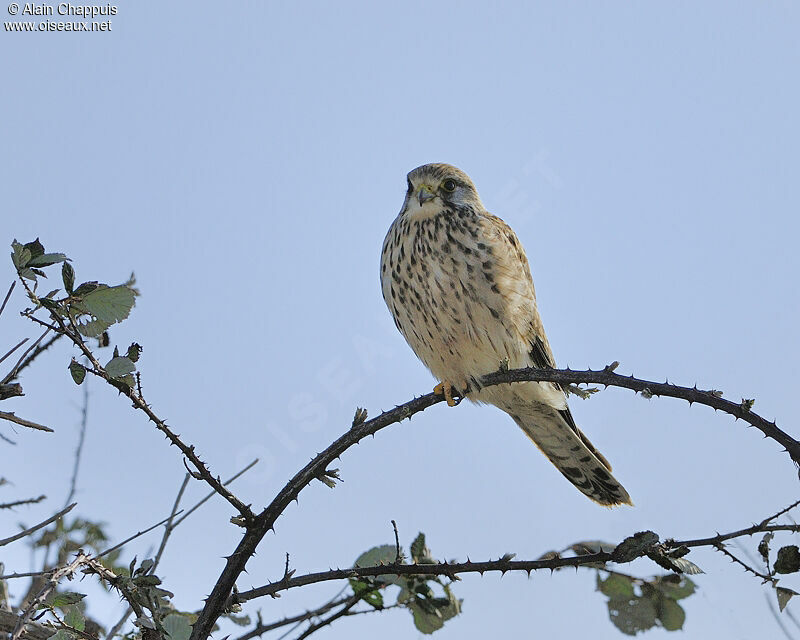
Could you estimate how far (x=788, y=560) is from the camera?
2.03 m

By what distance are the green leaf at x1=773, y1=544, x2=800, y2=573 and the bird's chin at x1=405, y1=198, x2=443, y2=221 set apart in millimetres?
2296

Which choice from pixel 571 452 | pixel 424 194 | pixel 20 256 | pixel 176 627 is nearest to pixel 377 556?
pixel 176 627

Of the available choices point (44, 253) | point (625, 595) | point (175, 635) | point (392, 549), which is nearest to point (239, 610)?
point (175, 635)

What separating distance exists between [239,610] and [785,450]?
139cm

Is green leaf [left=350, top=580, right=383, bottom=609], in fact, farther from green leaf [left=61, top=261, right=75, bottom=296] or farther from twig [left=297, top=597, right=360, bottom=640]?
green leaf [left=61, top=261, right=75, bottom=296]

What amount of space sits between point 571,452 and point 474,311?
3.14 ft

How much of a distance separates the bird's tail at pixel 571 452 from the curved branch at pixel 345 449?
1.47 m

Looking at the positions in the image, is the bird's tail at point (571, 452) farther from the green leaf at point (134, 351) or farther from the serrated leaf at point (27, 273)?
the serrated leaf at point (27, 273)

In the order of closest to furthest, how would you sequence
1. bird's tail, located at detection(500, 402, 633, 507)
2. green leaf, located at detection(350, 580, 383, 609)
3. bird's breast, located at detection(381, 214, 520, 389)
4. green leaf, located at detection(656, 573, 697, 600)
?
1. green leaf, located at detection(350, 580, 383, 609)
2. green leaf, located at detection(656, 573, 697, 600)
3. bird's breast, located at detection(381, 214, 520, 389)
4. bird's tail, located at detection(500, 402, 633, 507)

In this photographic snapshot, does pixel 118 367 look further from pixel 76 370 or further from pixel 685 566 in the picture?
pixel 685 566

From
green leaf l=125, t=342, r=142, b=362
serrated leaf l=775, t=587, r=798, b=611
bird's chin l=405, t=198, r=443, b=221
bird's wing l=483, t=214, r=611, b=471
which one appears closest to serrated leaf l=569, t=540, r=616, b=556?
serrated leaf l=775, t=587, r=798, b=611

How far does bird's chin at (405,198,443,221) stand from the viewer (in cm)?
398

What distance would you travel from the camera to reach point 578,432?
13.3 feet

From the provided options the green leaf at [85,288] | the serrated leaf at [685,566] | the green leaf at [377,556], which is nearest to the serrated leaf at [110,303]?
the green leaf at [85,288]
